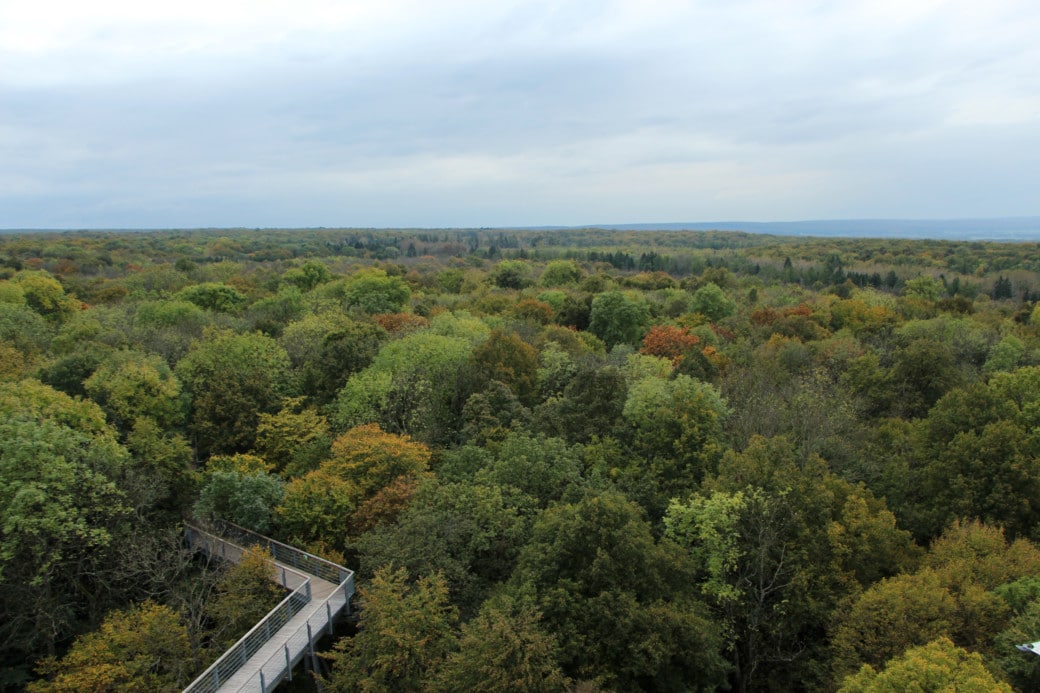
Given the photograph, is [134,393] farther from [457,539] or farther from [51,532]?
[457,539]

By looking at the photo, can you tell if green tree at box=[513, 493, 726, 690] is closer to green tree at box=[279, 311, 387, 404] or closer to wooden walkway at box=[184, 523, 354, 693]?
wooden walkway at box=[184, 523, 354, 693]

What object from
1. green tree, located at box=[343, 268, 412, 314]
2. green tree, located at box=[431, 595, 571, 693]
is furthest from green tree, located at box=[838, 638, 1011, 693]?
green tree, located at box=[343, 268, 412, 314]

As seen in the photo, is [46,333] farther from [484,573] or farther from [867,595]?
[867,595]

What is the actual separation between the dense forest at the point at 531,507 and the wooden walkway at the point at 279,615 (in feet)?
2.76

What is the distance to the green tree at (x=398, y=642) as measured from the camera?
17.1 metres

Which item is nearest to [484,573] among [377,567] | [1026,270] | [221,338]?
[377,567]

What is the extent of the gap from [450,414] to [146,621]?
57.1 feet

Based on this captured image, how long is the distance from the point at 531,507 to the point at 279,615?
31.6 feet

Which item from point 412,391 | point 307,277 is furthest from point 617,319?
point 307,277

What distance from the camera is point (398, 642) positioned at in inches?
672

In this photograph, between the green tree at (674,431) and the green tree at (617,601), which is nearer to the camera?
the green tree at (617,601)

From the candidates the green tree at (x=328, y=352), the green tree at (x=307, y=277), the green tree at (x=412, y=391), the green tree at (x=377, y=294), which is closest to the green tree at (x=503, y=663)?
the green tree at (x=412, y=391)

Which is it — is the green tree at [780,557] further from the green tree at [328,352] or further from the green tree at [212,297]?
the green tree at [212,297]

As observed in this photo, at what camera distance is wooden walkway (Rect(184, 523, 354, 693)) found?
18.4 m
